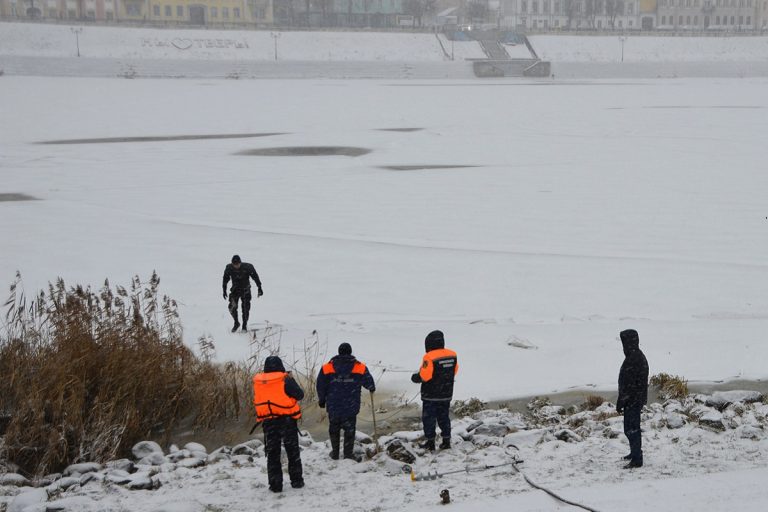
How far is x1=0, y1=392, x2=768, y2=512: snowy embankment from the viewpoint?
7047mm

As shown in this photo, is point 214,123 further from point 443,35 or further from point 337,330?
point 443,35

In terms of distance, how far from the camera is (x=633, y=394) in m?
7.79

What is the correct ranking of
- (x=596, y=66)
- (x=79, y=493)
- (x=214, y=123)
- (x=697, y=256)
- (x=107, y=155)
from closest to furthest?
(x=79, y=493) < (x=697, y=256) < (x=107, y=155) < (x=214, y=123) < (x=596, y=66)

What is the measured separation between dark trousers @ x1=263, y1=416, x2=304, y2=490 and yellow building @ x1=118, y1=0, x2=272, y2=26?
10225 cm

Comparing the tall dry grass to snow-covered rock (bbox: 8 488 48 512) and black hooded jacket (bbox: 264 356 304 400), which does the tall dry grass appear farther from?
black hooded jacket (bbox: 264 356 304 400)

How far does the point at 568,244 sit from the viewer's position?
61.9 feet

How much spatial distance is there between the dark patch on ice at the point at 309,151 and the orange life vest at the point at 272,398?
81.6 ft

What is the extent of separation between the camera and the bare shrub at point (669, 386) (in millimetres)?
10242

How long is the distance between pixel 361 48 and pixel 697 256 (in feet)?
257

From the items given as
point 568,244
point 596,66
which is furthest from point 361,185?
point 596,66

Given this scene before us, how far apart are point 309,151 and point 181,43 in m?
61.3

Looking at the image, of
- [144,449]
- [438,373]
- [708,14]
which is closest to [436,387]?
[438,373]

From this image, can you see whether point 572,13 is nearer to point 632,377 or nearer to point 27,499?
point 632,377

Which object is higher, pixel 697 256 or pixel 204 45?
pixel 204 45
